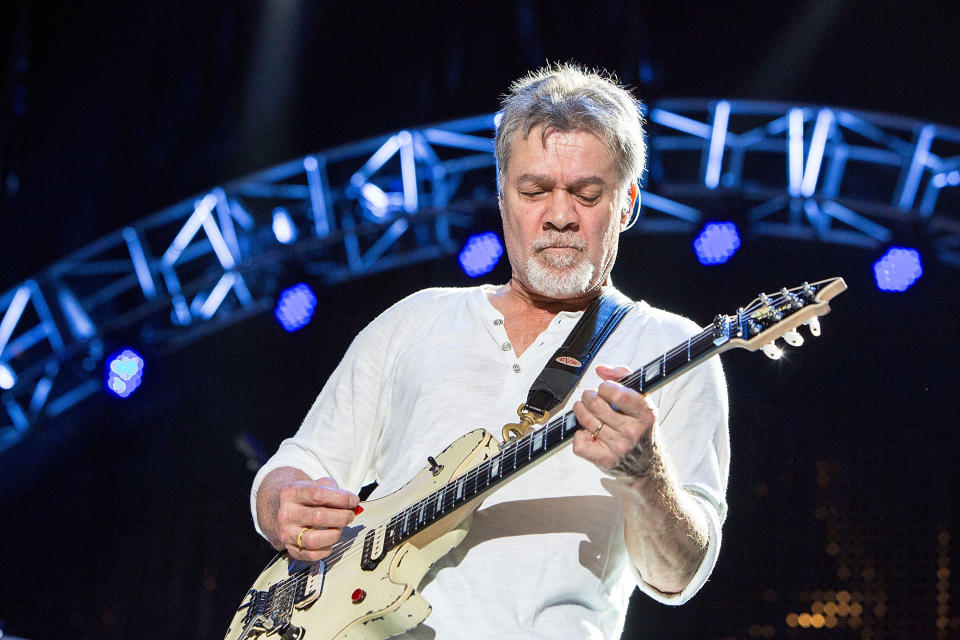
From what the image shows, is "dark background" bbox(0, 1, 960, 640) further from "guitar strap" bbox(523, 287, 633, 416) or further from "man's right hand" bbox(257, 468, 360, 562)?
"man's right hand" bbox(257, 468, 360, 562)

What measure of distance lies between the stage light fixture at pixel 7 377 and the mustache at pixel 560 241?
6055 millimetres

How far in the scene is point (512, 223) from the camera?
2.75m

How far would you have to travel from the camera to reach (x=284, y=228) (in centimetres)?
738

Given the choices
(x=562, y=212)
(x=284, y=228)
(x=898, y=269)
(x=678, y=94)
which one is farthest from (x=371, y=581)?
(x=898, y=269)

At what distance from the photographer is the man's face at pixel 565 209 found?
8.61 ft

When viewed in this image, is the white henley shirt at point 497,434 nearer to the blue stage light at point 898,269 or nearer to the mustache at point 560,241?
the mustache at point 560,241

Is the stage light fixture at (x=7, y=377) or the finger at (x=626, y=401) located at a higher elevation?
the finger at (x=626, y=401)

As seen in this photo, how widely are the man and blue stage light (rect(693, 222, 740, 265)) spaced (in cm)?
453

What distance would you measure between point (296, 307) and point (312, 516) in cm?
589

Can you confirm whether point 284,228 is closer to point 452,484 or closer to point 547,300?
point 547,300

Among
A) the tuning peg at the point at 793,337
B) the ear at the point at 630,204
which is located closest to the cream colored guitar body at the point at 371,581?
the tuning peg at the point at 793,337

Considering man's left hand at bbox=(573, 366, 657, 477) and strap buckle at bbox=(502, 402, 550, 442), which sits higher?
man's left hand at bbox=(573, 366, 657, 477)

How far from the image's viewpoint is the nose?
262 cm

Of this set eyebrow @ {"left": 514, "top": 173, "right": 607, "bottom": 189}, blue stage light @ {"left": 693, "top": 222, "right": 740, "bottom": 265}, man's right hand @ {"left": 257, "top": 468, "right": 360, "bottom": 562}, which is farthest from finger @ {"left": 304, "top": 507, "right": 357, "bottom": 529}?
blue stage light @ {"left": 693, "top": 222, "right": 740, "bottom": 265}
